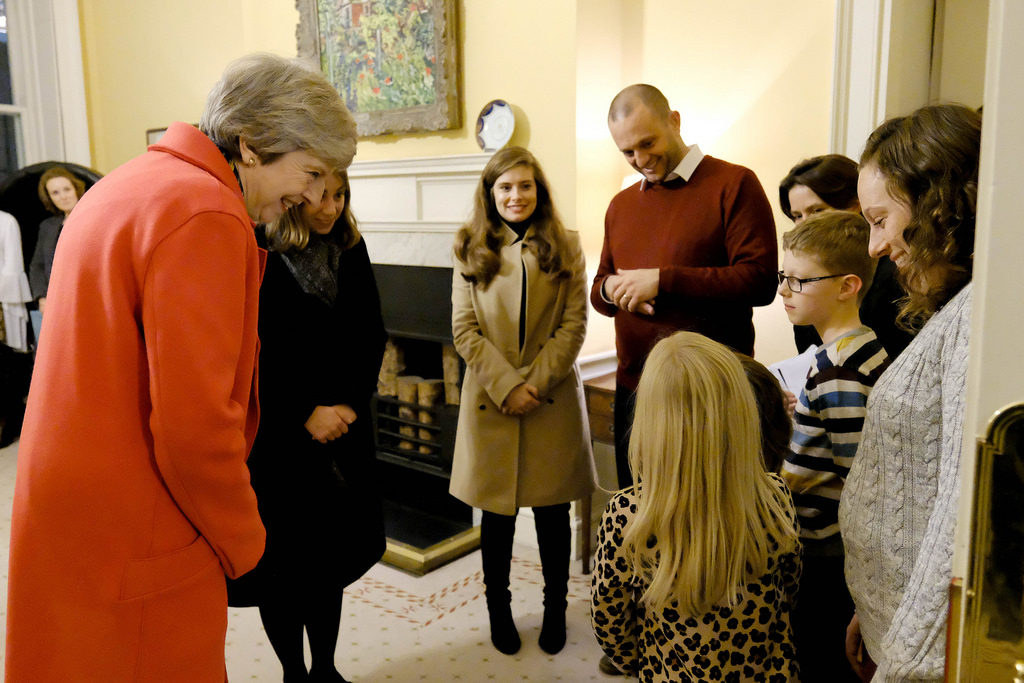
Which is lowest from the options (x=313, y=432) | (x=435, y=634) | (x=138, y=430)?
(x=435, y=634)

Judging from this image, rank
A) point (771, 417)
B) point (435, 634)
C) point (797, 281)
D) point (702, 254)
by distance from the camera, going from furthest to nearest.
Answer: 1. point (435, 634)
2. point (702, 254)
3. point (797, 281)
4. point (771, 417)

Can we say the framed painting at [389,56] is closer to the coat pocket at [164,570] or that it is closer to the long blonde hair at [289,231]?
the long blonde hair at [289,231]

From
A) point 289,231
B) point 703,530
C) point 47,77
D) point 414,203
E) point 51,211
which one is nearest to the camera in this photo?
point 703,530

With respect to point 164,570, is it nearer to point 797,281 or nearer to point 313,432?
point 313,432

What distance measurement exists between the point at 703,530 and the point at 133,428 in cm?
87

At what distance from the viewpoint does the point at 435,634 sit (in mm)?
2465

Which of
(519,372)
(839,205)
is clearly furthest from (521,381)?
(839,205)

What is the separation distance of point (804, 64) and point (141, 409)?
253 cm

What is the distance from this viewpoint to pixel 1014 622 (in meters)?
0.45

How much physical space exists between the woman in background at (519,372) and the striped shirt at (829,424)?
2.77ft

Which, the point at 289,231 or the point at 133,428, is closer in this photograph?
the point at 133,428

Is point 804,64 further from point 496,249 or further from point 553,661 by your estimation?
point 553,661

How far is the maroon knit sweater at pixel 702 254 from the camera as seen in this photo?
6.50 feet

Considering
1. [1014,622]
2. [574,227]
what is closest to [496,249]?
[574,227]
